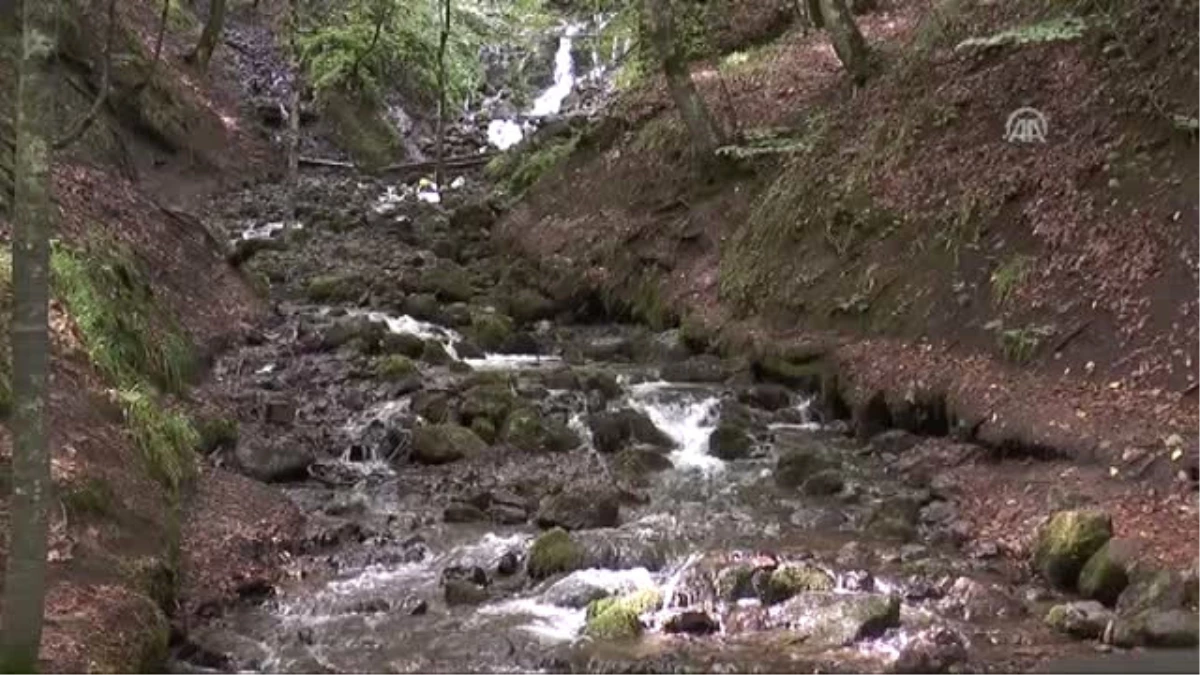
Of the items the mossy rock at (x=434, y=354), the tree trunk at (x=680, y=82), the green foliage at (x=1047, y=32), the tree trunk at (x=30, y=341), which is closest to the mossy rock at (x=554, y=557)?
the tree trunk at (x=30, y=341)

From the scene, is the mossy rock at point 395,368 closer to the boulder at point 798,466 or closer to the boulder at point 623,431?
the boulder at point 623,431

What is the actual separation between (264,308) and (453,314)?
2.77 m

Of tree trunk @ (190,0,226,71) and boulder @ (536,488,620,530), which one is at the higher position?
tree trunk @ (190,0,226,71)

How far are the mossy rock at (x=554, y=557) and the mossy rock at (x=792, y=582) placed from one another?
1603 mm

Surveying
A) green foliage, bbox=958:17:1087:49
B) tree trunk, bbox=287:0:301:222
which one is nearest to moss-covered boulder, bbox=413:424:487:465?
green foliage, bbox=958:17:1087:49

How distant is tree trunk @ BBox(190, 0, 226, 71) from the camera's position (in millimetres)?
29000

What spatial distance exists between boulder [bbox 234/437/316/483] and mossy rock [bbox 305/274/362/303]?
791cm

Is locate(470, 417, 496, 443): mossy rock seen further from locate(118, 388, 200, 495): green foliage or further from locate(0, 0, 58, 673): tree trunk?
locate(0, 0, 58, 673): tree trunk

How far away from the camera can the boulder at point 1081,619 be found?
26.1ft

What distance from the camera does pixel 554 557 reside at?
9.73 meters

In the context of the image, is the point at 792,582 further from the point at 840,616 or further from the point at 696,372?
the point at 696,372

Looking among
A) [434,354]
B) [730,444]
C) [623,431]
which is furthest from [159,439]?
[434,354]

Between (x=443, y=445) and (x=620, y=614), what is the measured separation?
15.6 feet

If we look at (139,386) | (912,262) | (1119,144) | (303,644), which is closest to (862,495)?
(912,262)
